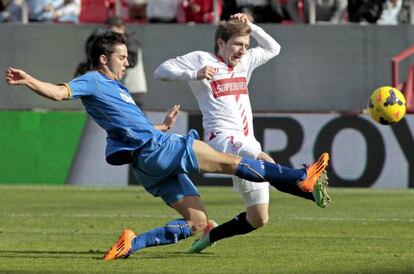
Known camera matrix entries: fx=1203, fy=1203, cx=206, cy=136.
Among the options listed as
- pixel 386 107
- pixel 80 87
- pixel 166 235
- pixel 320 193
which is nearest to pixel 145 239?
pixel 166 235

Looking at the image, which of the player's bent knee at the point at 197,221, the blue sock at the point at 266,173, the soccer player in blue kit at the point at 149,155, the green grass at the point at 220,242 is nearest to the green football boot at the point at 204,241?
the green grass at the point at 220,242

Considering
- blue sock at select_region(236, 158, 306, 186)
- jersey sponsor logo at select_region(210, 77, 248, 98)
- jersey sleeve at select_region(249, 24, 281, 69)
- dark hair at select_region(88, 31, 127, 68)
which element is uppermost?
dark hair at select_region(88, 31, 127, 68)

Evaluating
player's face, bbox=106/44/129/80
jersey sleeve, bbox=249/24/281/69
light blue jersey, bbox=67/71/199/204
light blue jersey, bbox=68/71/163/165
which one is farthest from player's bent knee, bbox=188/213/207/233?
jersey sleeve, bbox=249/24/281/69

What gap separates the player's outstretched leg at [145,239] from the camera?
1006 cm

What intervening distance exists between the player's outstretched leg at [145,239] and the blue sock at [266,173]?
32.5 inches

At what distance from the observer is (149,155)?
31.8 ft

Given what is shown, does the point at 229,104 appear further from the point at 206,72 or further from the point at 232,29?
the point at 206,72

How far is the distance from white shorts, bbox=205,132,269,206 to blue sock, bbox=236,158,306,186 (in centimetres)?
64

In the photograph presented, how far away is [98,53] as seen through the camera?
33.1ft

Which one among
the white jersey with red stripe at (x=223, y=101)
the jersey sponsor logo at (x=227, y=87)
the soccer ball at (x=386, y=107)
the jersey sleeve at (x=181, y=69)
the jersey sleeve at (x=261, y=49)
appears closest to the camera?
the jersey sleeve at (x=181, y=69)

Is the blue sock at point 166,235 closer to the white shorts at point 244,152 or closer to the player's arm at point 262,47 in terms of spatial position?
the white shorts at point 244,152

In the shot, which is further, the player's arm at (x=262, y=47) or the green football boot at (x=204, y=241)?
the player's arm at (x=262, y=47)

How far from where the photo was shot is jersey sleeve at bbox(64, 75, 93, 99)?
31.6 ft

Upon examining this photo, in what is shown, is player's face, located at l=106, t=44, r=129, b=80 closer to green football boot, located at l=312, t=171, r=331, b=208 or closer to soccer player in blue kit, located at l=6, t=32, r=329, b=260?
soccer player in blue kit, located at l=6, t=32, r=329, b=260
